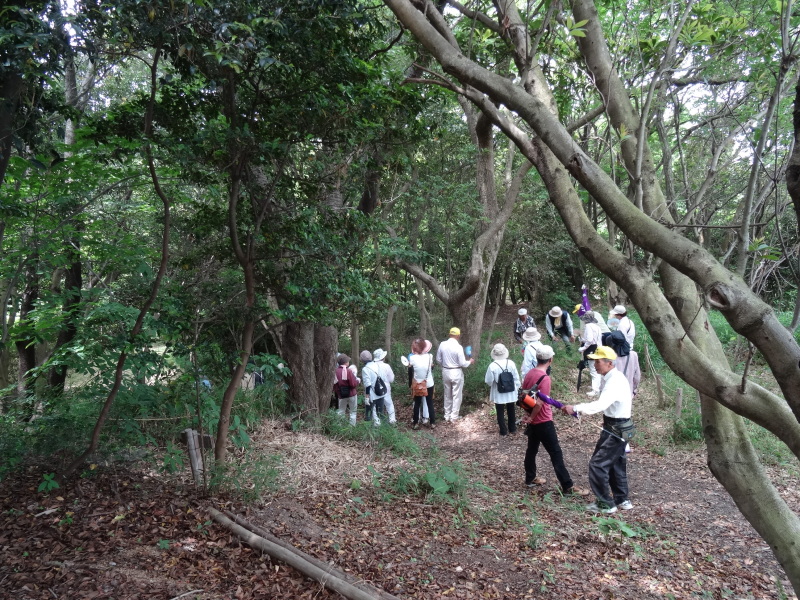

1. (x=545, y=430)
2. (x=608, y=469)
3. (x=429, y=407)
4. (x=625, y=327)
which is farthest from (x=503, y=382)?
(x=608, y=469)

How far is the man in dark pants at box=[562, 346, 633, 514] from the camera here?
5871mm

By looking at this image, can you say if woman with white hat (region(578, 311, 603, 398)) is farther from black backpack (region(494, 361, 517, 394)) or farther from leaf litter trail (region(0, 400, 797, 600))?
leaf litter trail (region(0, 400, 797, 600))

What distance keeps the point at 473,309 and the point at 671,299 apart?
9279 millimetres

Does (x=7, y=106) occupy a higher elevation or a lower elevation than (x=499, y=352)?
higher

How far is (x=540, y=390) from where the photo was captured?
6.50 metres

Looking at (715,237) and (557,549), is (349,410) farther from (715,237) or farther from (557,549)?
(715,237)

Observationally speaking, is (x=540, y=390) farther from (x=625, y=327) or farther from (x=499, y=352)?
(x=625, y=327)

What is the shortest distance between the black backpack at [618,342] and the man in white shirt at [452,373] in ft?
9.70

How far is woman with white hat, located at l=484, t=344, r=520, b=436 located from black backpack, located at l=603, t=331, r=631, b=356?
5.45ft

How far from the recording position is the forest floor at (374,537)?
4.02 m

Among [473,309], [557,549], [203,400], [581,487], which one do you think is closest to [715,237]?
[473,309]

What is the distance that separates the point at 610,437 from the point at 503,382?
346cm

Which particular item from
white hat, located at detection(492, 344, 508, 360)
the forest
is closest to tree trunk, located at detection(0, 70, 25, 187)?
the forest

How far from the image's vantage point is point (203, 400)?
638 centimetres
